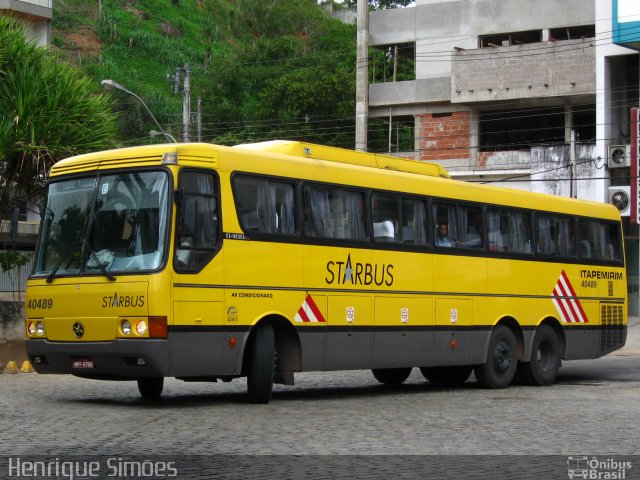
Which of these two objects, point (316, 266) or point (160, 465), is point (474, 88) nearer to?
point (316, 266)

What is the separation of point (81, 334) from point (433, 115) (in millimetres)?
35507

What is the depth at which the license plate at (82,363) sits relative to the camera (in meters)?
13.7

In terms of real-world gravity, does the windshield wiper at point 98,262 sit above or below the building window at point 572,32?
below

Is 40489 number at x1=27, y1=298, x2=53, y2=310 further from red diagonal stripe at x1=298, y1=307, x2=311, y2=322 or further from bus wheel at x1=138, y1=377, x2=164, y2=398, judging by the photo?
red diagonal stripe at x1=298, y1=307, x2=311, y2=322

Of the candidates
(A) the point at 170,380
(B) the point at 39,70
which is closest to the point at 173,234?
(A) the point at 170,380

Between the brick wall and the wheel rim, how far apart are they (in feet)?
90.0

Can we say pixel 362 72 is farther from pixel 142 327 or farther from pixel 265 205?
pixel 142 327

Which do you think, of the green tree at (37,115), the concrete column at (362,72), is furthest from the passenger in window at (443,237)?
the concrete column at (362,72)

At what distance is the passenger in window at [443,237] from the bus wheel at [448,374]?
7.94 ft

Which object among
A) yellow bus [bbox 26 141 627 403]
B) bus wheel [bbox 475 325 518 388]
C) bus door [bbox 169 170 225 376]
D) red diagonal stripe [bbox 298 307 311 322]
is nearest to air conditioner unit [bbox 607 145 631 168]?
yellow bus [bbox 26 141 627 403]

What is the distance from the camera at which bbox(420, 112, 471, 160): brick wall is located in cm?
4662

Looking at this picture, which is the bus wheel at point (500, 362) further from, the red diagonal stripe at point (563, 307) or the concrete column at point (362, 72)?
the concrete column at point (362, 72)

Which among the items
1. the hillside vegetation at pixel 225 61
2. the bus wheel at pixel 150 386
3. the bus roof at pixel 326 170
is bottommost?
the bus wheel at pixel 150 386

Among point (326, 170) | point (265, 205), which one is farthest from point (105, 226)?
point (326, 170)
